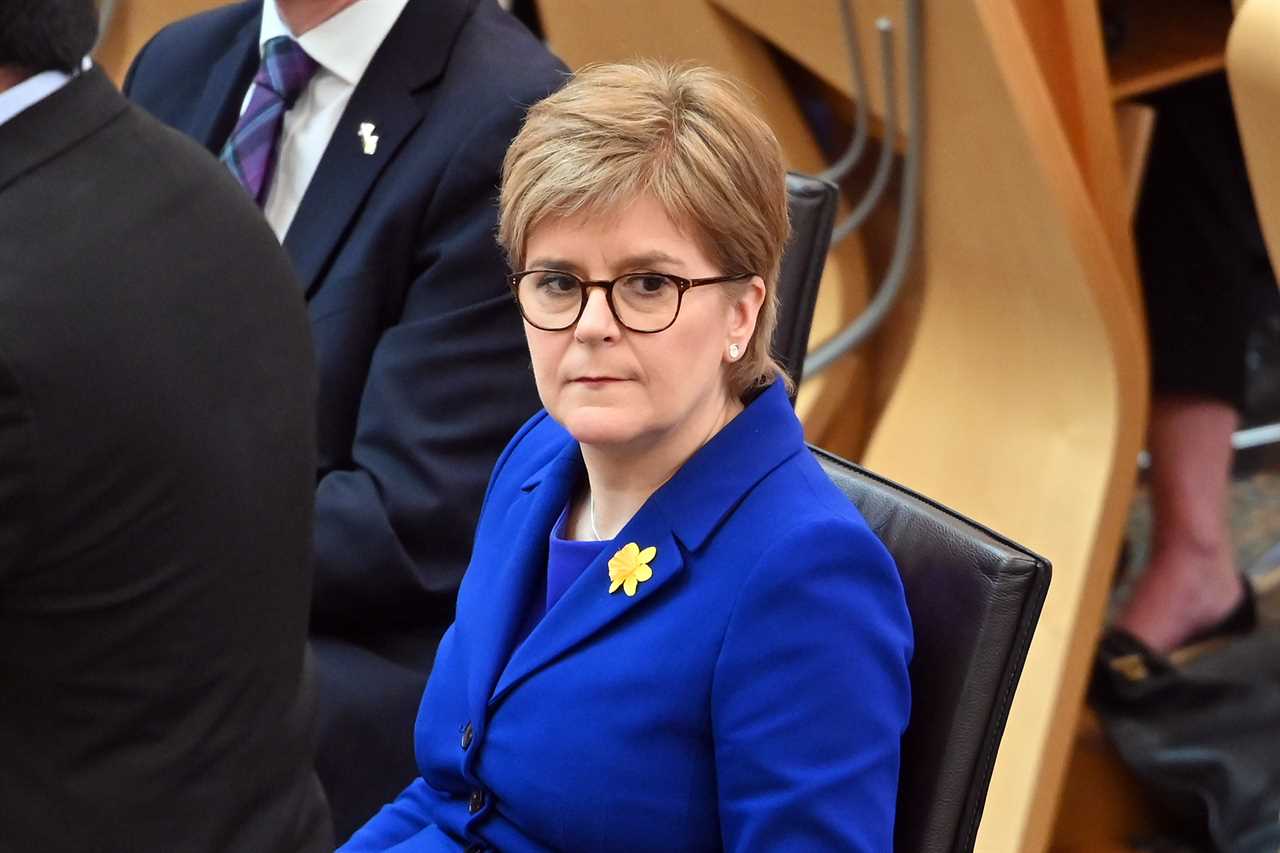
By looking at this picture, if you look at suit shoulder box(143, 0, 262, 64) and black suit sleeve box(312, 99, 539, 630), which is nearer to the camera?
black suit sleeve box(312, 99, 539, 630)

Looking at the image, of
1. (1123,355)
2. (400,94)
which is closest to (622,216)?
(400,94)

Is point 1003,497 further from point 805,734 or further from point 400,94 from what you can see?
point 805,734

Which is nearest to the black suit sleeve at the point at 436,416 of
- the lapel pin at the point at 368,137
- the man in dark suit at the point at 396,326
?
the man in dark suit at the point at 396,326

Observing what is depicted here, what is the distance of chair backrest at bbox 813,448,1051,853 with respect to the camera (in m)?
1.25

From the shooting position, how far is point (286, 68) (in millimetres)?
1955

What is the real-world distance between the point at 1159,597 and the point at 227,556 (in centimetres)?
164

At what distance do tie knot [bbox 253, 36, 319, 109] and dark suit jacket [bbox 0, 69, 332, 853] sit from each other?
609 millimetres

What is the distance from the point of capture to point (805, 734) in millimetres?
1184

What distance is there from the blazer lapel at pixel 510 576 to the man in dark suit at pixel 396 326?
0.32 metres

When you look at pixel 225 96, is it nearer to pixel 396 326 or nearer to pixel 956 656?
pixel 396 326

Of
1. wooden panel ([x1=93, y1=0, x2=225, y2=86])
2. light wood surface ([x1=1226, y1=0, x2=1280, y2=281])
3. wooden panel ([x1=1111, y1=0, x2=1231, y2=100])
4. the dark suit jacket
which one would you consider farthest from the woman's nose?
wooden panel ([x1=93, y1=0, x2=225, y2=86])

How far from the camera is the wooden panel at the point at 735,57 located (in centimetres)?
259

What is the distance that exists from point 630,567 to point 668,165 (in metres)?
0.28

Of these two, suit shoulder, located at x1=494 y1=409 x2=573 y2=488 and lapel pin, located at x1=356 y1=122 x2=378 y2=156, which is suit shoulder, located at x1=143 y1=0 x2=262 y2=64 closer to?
lapel pin, located at x1=356 y1=122 x2=378 y2=156
